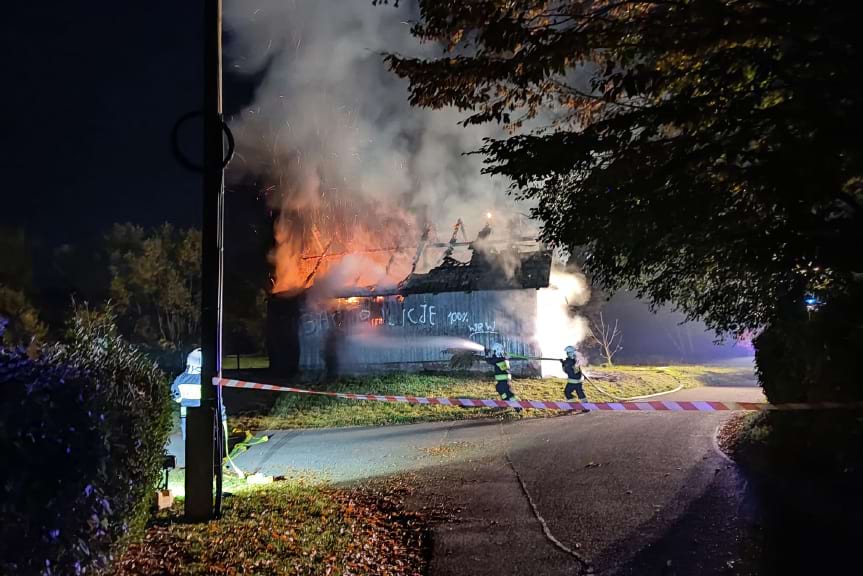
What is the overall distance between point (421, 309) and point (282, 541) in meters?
14.5

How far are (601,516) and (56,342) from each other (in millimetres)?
4516

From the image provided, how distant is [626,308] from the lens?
2953 cm

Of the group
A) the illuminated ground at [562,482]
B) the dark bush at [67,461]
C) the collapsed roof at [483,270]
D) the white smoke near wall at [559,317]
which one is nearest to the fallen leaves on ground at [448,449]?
the illuminated ground at [562,482]

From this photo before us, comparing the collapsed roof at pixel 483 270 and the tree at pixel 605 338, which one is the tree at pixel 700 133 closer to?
the collapsed roof at pixel 483 270

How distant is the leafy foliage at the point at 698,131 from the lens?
4.36m

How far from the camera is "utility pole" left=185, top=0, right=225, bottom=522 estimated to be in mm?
4879

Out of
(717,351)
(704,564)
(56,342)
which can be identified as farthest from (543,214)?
(717,351)

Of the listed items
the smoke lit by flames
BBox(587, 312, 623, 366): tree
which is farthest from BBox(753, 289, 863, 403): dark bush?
BBox(587, 312, 623, 366): tree

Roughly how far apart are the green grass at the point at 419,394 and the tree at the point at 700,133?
6.14 metres

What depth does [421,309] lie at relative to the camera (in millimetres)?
18922

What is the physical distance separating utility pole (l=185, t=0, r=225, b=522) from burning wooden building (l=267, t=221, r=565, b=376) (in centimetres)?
1284

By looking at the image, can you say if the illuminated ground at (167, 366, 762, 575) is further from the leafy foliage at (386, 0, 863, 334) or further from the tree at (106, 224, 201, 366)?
the tree at (106, 224, 201, 366)

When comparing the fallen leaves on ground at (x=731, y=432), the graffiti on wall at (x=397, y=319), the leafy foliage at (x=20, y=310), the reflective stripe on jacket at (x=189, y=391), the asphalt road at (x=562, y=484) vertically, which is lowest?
the asphalt road at (x=562, y=484)

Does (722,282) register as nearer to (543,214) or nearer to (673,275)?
(673,275)
